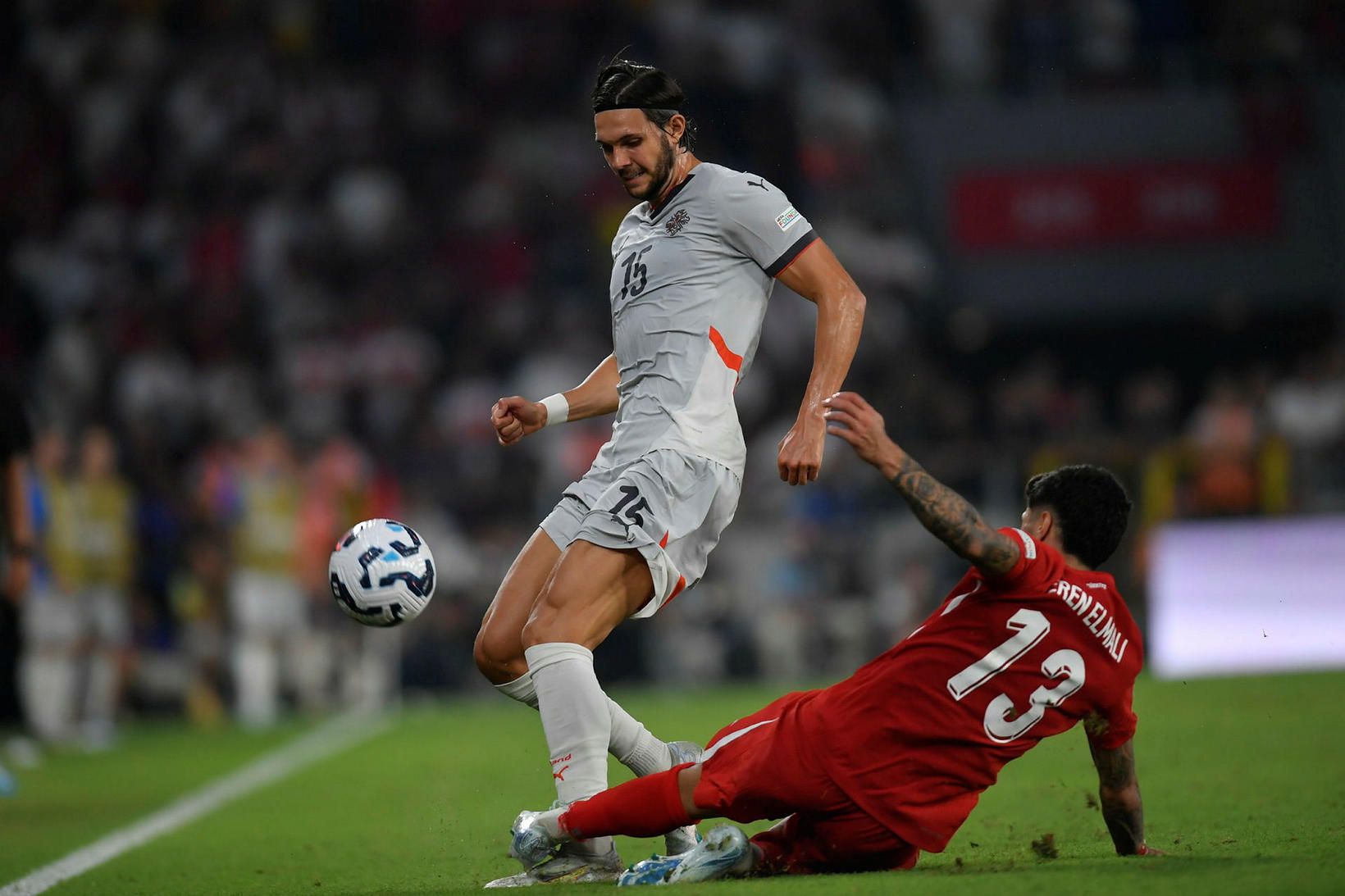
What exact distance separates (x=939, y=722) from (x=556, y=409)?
1.66 m

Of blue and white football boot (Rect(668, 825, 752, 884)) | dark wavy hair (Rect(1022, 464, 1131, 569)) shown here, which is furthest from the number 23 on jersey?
blue and white football boot (Rect(668, 825, 752, 884))

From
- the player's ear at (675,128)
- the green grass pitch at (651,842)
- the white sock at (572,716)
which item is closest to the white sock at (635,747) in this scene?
the white sock at (572,716)

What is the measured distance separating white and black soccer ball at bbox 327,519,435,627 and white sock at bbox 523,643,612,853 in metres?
0.62

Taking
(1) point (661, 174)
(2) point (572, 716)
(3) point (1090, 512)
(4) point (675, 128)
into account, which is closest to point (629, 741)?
(2) point (572, 716)

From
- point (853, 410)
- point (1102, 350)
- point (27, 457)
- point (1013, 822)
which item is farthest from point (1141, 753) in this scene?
point (1102, 350)

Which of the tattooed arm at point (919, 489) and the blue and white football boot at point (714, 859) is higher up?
the tattooed arm at point (919, 489)

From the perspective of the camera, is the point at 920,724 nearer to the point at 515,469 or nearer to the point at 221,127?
the point at 515,469

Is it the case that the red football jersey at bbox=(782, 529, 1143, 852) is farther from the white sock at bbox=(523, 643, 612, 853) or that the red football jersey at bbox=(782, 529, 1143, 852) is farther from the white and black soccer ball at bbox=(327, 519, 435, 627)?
the white and black soccer ball at bbox=(327, 519, 435, 627)

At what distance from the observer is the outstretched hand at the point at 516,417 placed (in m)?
5.07

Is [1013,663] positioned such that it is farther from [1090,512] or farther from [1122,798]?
[1122,798]

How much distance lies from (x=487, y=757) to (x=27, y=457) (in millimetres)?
2821

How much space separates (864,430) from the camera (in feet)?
12.5

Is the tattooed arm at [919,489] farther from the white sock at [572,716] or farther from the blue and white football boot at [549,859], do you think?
the blue and white football boot at [549,859]

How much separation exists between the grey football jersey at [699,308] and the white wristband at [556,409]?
37 cm
